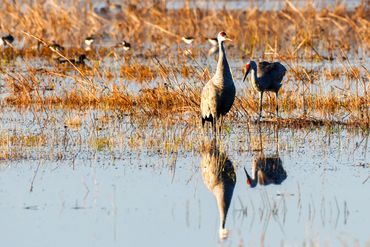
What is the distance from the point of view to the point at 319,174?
314 inches

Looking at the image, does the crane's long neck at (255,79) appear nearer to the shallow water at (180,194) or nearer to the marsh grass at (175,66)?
the marsh grass at (175,66)

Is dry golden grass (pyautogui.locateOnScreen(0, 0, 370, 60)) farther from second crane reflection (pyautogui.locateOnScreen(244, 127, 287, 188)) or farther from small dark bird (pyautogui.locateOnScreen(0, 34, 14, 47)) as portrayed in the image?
second crane reflection (pyautogui.locateOnScreen(244, 127, 287, 188))

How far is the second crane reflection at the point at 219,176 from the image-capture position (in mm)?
6725

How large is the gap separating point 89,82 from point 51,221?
4.60 m

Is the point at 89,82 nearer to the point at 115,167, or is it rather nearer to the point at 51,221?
the point at 115,167

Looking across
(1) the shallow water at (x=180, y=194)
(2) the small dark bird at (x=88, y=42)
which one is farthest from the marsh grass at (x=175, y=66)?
(1) the shallow water at (x=180, y=194)

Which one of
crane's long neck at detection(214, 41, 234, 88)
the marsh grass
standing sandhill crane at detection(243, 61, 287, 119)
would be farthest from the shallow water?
standing sandhill crane at detection(243, 61, 287, 119)

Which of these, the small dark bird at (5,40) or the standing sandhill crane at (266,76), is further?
the small dark bird at (5,40)

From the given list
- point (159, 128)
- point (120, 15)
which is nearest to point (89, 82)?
point (159, 128)

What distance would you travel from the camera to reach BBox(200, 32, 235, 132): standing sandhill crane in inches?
388

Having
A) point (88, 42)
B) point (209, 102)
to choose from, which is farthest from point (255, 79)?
point (88, 42)

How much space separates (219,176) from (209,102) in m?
2.17

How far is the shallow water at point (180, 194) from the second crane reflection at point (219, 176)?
0.03 m

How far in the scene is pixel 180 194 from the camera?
728 centimetres
